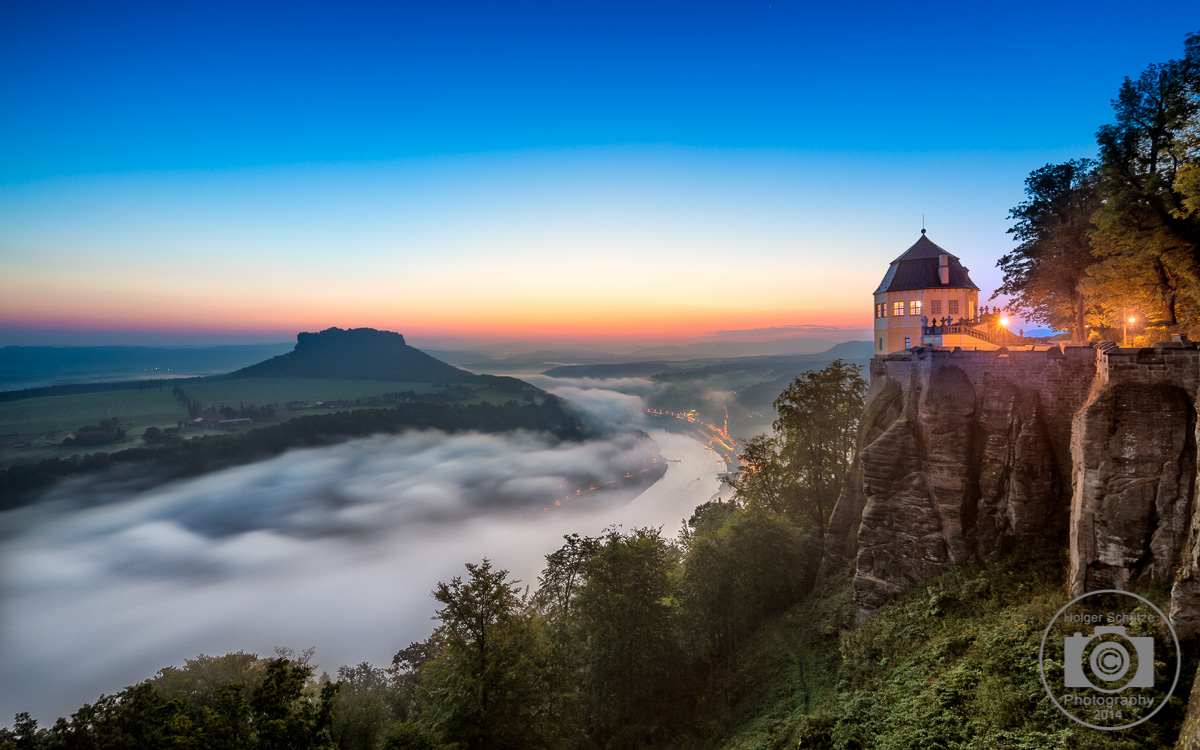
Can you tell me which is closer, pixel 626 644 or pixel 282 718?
pixel 282 718

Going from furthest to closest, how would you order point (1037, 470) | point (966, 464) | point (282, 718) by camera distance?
point (966, 464) < point (1037, 470) < point (282, 718)

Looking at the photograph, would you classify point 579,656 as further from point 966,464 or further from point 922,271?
point 922,271

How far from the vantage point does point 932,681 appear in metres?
14.2

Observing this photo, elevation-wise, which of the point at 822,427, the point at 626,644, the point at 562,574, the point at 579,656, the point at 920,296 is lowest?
the point at 579,656

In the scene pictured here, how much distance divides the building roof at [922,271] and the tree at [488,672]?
3562 centimetres

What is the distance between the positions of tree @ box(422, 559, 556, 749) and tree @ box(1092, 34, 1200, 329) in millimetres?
31101

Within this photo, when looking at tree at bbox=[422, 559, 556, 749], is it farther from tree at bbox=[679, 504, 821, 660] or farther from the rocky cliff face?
the rocky cliff face

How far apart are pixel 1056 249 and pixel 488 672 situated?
1511 inches

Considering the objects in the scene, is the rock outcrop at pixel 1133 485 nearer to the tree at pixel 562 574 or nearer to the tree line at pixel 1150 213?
the tree line at pixel 1150 213

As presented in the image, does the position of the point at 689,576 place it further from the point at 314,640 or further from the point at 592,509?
the point at 592,509

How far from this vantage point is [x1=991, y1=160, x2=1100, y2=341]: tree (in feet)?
88.9

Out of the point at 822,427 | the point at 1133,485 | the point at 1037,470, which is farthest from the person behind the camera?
the point at 822,427

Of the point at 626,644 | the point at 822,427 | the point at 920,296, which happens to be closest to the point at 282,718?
the point at 626,644

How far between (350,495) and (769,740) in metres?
218
